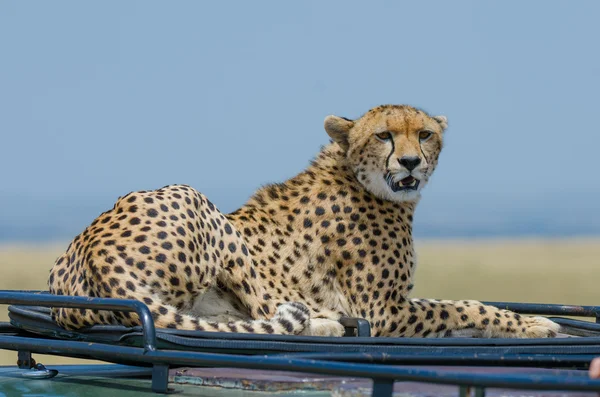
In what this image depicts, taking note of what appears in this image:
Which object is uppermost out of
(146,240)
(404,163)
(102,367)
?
(404,163)

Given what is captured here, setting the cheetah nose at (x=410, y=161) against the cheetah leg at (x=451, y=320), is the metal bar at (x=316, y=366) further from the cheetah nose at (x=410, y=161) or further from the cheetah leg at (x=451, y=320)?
the cheetah nose at (x=410, y=161)

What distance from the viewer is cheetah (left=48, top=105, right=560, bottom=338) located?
17.1ft

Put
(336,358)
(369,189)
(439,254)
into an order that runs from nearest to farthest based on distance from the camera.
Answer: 1. (336,358)
2. (369,189)
3. (439,254)

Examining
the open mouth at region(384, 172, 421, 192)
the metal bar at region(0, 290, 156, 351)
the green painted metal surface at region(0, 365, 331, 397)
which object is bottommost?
the green painted metal surface at region(0, 365, 331, 397)

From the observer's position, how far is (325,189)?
260 inches

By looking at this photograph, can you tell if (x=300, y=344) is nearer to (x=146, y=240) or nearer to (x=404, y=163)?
(x=146, y=240)

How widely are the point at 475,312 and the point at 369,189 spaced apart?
2.81ft

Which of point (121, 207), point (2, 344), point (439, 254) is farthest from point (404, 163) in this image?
point (439, 254)

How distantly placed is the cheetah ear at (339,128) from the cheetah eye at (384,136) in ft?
0.95

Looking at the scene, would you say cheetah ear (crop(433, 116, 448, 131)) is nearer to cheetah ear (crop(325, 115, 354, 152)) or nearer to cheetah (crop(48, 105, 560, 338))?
cheetah (crop(48, 105, 560, 338))

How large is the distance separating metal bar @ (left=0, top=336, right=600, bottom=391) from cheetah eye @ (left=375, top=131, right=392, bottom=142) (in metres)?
2.95

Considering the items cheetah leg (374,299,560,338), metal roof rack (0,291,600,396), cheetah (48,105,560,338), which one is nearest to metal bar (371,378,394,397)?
metal roof rack (0,291,600,396)

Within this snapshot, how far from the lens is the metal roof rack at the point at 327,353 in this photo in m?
2.97

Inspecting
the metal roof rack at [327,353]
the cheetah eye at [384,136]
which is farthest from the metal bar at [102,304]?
the cheetah eye at [384,136]
